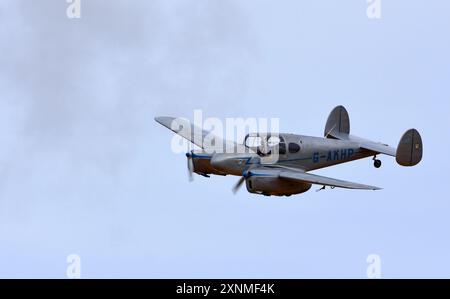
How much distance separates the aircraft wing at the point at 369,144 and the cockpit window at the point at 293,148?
11.2ft

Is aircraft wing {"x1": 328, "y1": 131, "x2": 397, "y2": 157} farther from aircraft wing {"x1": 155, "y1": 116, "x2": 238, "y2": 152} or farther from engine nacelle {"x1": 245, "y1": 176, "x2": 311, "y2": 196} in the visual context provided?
engine nacelle {"x1": 245, "y1": 176, "x2": 311, "y2": 196}

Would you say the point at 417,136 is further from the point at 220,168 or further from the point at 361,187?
the point at 220,168

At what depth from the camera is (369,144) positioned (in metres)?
44.8

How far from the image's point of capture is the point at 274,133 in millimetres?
41969

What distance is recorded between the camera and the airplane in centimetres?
3972

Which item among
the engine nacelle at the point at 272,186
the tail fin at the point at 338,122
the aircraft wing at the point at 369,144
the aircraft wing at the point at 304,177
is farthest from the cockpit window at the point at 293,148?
the tail fin at the point at 338,122

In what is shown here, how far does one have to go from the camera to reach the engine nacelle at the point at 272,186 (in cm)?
3966

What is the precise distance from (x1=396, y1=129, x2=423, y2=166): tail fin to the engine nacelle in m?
4.06

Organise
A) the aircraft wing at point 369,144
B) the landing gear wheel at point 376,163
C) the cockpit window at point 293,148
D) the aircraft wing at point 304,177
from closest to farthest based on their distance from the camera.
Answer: the aircraft wing at point 304,177, the cockpit window at point 293,148, the aircraft wing at point 369,144, the landing gear wheel at point 376,163

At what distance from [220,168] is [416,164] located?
7373 millimetres

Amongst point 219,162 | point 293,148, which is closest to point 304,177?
point 293,148

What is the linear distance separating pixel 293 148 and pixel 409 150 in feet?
14.2

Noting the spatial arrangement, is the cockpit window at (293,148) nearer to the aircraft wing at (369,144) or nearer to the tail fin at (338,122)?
the aircraft wing at (369,144)

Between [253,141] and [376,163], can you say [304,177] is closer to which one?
[253,141]
